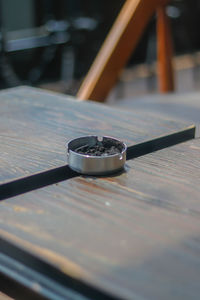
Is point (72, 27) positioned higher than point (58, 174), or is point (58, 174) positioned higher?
point (72, 27)

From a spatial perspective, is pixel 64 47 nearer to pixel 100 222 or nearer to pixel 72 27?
pixel 72 27

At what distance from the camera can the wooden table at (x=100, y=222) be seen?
2.14ft

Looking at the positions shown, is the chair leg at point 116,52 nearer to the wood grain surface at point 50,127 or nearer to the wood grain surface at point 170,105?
the wood grain surface at point 170,105

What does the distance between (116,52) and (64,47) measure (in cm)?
355

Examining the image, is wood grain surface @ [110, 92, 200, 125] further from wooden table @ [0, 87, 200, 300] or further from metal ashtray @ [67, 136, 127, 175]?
metal ashtray @ [67, 136, 127, 175]

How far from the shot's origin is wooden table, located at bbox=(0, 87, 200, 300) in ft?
2.14

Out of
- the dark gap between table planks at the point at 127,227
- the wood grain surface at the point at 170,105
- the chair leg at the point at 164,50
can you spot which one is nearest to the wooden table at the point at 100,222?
the dark gap between table planks at the point at 127,227

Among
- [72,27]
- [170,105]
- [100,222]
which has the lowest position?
[170,105]

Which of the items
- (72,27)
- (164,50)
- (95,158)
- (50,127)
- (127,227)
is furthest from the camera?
(72,27)

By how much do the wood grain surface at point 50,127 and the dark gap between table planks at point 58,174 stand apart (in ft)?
0.06

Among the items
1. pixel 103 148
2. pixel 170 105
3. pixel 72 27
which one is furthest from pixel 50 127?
pixel 72 27

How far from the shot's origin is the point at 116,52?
226 centimetres

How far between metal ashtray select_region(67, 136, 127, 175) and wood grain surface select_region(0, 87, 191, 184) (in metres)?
0.05

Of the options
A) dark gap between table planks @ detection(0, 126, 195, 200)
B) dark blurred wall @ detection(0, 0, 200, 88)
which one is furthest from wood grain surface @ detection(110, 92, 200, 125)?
dark blurred wall @ detection(0, 0, 200, 88)
